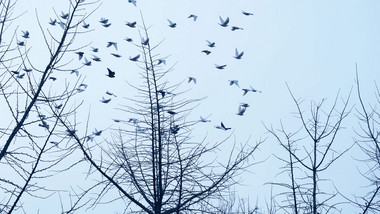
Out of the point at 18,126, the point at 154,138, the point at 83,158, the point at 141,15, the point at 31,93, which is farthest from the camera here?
the point at 141,15

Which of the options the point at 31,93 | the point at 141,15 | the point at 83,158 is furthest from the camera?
the point at 141,15

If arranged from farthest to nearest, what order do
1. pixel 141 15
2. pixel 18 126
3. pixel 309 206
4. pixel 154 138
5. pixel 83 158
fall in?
pixel 309 206
pixel 141 15
pixel 154 138
pixel 83 158
pixel 18 126

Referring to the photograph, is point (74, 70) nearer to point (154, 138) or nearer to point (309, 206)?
point (154, 138)

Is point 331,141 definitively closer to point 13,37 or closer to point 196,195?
Result: point 196,195

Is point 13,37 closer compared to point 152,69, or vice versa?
point 13,37

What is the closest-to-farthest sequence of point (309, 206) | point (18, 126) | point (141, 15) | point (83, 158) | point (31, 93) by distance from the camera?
point (18, 126), point (31, 93), point (83, 158), point (141, 15), point (309, 206)

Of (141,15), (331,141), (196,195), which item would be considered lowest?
(196,195)

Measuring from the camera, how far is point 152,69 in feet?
19.9

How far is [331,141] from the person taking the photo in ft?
23.1

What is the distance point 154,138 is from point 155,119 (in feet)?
0.82

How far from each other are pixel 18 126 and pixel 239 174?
107 inches

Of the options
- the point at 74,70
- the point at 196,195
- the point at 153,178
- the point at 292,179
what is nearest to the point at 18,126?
the point at 74,70

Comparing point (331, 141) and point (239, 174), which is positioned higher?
point (331, 141)

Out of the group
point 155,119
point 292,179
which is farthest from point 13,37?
point 292,179
